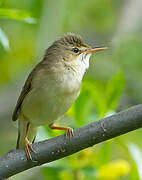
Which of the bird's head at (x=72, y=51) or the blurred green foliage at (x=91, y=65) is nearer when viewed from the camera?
the blurred green foliage at (x=91, y=65)

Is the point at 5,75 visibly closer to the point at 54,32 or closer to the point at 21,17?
the point at 54,32

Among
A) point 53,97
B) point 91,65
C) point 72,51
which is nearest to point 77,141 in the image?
point 53,97

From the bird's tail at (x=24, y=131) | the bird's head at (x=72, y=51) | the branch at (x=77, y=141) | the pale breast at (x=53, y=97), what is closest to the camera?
the branch at (x=77, y=141)

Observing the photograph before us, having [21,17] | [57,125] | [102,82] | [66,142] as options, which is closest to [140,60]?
[102,82]

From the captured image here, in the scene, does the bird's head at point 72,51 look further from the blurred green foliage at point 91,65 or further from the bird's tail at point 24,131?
the bird's tail at point 24,131

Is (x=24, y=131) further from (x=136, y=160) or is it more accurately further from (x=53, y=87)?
(x=136, y=160)

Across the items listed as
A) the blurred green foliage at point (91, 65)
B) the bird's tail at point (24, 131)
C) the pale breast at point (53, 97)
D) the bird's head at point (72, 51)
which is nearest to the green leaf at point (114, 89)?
the blurred green foliage at point (91, 65)
